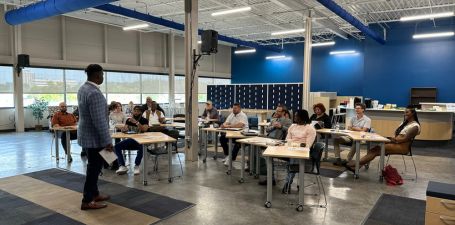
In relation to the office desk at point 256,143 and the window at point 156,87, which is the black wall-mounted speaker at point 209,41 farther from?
the window at point 156,87

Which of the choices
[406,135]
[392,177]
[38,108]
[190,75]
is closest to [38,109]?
[38,108]

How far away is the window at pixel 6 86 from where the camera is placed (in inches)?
426

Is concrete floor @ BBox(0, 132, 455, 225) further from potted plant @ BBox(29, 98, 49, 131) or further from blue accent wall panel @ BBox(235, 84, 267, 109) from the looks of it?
blue accent wall panel @ BBox(235, 84, 267, 109)

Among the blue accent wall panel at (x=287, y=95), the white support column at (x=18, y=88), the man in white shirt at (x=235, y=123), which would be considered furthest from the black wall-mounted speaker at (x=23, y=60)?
the blue accent wall panel at (x=287, y=95)

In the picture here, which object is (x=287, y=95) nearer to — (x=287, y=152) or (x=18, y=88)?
(x=287, y=152)

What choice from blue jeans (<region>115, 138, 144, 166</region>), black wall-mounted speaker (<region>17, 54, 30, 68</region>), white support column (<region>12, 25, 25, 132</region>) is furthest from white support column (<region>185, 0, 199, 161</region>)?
white support column (<region>12, 25, 25, 132</region>)

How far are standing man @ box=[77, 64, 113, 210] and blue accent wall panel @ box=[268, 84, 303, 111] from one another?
10788 mm

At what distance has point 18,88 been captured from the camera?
10.9 m

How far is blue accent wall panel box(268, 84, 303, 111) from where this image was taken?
1379 cm

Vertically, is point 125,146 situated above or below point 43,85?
below

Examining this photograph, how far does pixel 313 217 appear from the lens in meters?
3.70

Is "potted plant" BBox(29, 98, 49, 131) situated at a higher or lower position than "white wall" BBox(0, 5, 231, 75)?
lower

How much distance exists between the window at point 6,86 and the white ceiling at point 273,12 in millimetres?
2476

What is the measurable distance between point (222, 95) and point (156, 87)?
346 centimetres
